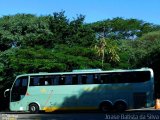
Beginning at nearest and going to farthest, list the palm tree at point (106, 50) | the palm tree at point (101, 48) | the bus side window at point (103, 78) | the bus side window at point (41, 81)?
the bus side window at point (103, 78), the bus side window at point (41, 81), the palm tree at point (101, 48), the palm tree at point (106, 50)

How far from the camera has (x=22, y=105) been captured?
3344 centimetres

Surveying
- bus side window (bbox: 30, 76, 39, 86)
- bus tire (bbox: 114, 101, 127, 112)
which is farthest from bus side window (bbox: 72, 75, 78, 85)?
bus tire (bbox: 114, 101, 127, 112)

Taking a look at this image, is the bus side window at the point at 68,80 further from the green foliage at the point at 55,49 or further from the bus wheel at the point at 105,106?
the green foliage at the point at 55,49

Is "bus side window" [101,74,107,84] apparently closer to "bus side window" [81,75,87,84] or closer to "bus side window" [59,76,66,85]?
"bus side window" [81,75,87,84]

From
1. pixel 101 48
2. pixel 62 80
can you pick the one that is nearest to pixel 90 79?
pixel 62 80

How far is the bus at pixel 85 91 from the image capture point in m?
30.5

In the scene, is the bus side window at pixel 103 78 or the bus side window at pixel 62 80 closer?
the bus side window at pixel 103 78

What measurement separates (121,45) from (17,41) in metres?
13.6

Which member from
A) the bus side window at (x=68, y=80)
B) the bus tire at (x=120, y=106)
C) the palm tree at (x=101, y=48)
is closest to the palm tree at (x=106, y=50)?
the palm tree at (x=101, y=48)

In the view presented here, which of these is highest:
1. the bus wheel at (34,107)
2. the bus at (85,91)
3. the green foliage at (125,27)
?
the green foliage at (125,27)

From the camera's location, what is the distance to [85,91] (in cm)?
3225

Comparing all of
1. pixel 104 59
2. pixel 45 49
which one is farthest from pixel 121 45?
pixel 45 49

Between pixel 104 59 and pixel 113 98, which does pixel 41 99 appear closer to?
pixel 113 98

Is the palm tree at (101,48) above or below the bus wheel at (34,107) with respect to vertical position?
above
